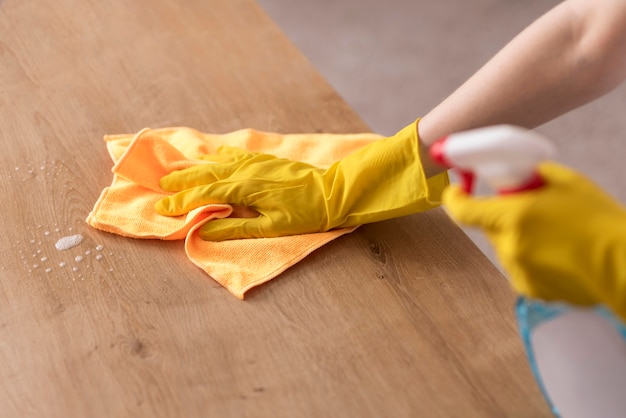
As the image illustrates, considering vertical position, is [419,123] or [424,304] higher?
[419,123]

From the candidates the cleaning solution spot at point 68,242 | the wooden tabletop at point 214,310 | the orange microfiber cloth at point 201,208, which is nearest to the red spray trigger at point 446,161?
the wooden tabletop at point 214,310

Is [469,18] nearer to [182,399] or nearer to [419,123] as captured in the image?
[419,123]

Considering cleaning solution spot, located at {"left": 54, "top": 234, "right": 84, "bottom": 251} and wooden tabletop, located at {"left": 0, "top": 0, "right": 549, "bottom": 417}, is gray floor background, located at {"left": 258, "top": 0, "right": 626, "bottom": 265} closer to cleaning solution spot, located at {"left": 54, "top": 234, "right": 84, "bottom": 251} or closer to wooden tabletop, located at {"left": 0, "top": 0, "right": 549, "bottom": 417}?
wooden tabletop, located at {"left": 0, "top": 0, "right": 549, "bottom": 417}

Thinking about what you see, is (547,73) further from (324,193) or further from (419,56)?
(419,56)

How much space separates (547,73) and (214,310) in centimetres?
48

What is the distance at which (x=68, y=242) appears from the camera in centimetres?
102

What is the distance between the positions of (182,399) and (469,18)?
1.92 metres

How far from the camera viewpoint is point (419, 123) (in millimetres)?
1020

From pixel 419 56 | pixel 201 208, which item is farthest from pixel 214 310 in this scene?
pixel 419 56

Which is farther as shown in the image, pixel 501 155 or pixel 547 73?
pixel 547 73

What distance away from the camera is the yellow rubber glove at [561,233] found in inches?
22.2

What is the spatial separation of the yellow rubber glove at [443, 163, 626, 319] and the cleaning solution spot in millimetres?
A: 597

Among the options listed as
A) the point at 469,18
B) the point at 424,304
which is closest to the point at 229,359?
the point at 424,304

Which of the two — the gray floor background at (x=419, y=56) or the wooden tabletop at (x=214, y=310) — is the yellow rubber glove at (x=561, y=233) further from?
the gray floor background at (x=419, y=56)
